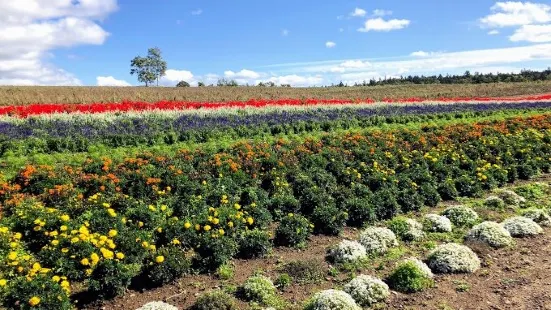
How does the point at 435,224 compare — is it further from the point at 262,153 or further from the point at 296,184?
the point at 262,153

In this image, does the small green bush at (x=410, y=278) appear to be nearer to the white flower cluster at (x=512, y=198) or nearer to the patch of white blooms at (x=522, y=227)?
the patch of white blooms at (x=522, y=227)

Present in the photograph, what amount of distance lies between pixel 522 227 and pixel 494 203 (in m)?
1.79

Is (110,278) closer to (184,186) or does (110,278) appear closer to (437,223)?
(184,186)

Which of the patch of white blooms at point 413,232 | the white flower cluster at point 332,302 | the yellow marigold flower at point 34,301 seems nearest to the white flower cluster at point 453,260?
the patch of white blooms at point 413,232

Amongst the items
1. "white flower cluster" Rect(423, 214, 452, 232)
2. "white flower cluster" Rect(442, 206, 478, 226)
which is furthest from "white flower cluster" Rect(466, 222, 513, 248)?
"white flower cluster" Rect(442, 206, 478, 226)

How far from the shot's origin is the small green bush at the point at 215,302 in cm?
542

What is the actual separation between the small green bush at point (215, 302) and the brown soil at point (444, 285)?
17 cm

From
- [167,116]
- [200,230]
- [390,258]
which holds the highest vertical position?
[167,116]

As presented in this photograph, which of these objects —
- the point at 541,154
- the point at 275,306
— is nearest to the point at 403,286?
the point at 275,306

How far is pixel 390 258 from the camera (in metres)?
7.21

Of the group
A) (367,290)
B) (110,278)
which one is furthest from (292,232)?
(110,278)

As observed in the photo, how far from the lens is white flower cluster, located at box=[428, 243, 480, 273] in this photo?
6.71 metres

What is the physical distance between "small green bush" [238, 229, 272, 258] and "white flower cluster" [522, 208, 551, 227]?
211 inches

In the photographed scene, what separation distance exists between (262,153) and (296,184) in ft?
5.42
